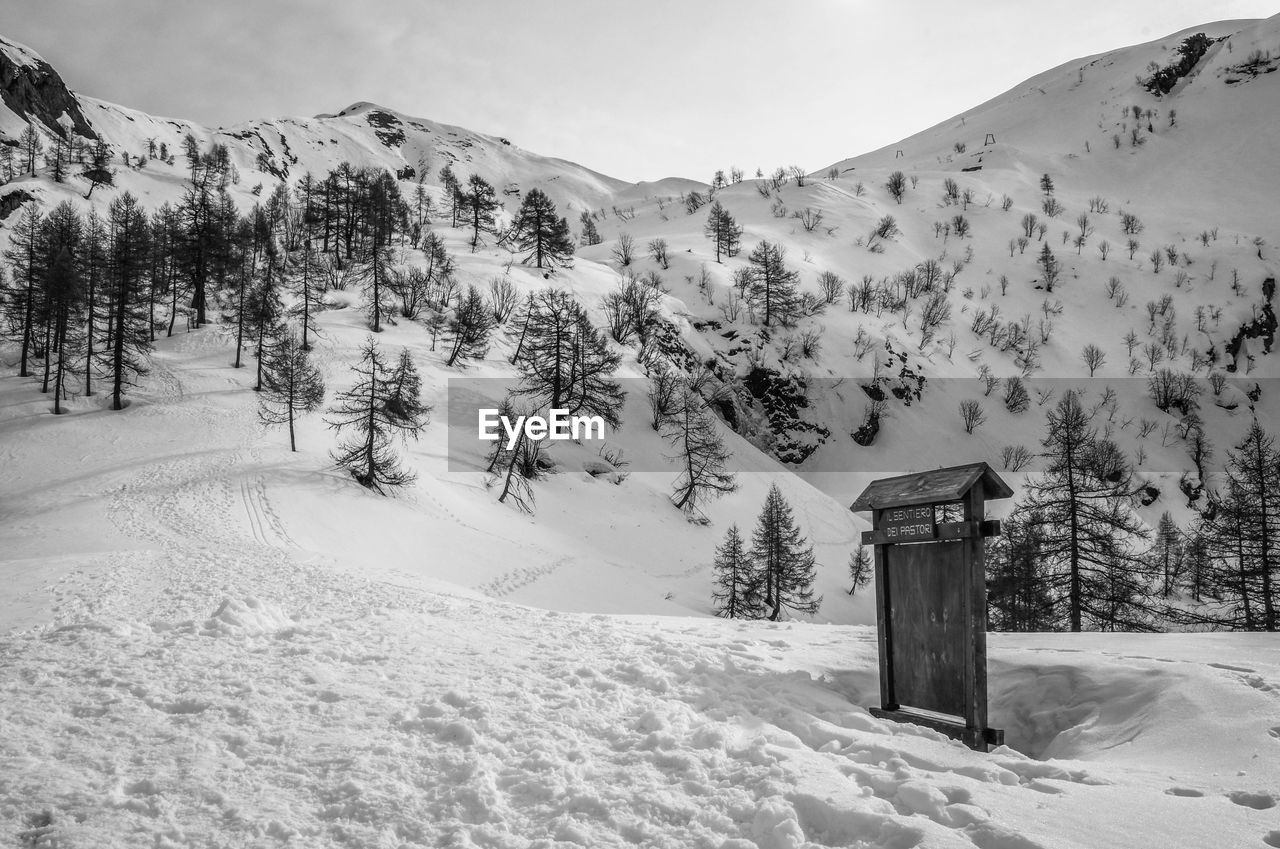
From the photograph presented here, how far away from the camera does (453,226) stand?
8425 centimetres

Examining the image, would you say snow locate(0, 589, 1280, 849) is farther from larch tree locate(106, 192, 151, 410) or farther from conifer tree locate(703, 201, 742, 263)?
conifer tree locate(703, 201, 742, 263)

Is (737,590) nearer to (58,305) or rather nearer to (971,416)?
(971,416)

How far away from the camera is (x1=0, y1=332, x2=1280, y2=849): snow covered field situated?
4105mm

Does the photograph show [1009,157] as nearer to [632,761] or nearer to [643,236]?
[643,236]

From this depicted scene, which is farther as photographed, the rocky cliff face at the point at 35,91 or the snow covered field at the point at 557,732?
the rocky cliff face at the point at 35,91

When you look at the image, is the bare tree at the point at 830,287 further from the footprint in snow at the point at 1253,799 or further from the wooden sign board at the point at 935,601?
the footprint in snow at the point at 1253,799

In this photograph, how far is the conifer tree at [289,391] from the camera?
33.6 metres

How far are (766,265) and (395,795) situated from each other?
60.9 meters

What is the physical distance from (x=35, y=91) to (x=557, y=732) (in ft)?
522

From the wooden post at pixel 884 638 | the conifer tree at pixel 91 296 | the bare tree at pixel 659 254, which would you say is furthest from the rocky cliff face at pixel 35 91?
the wooden post at pixel 884 638

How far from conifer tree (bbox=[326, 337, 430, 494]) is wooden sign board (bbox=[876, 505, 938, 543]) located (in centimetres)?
2672

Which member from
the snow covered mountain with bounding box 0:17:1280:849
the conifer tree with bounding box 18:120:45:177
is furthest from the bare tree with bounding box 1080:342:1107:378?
the conifer tree with bounding box 18:120:45:177

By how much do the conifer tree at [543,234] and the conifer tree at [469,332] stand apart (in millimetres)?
16966

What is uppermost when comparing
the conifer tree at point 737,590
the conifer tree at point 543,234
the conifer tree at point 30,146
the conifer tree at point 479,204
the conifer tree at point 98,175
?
the conifer tree at point 30,146
